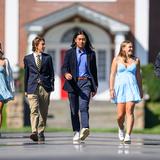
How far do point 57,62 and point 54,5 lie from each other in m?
2.38

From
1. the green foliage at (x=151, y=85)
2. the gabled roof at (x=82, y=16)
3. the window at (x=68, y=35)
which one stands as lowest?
the green foliage at (x=151, y=85)

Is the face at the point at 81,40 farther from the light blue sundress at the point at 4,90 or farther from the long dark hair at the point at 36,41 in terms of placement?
the light blue sundress at the point at 4,90

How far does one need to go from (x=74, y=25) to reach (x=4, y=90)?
64.2 ft

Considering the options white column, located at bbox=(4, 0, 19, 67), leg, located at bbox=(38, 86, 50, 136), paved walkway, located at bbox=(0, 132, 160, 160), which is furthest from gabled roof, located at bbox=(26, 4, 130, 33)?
paved walkway, located at bbox=(0, 132, 160, 160)

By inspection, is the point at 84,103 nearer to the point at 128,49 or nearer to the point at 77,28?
the point at 128,49

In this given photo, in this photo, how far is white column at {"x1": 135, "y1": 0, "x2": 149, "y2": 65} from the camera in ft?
122

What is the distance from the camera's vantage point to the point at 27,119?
31.6 metres

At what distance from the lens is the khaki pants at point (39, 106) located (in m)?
17.0

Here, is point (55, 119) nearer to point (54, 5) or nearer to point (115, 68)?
point (54, 5)

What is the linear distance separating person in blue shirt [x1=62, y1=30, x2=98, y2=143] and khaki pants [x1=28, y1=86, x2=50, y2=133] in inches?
22.1

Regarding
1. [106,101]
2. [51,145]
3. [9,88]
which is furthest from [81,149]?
[106,101]

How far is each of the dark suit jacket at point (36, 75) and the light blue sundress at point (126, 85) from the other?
1.32 metres

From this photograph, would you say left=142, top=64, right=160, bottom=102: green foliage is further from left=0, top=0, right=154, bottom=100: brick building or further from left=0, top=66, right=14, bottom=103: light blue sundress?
left=0, top=66, right=14, bottom=103: light blue sundress

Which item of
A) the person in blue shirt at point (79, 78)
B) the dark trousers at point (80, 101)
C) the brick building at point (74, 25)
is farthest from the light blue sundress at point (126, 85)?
the brick building at point (74, 25)
